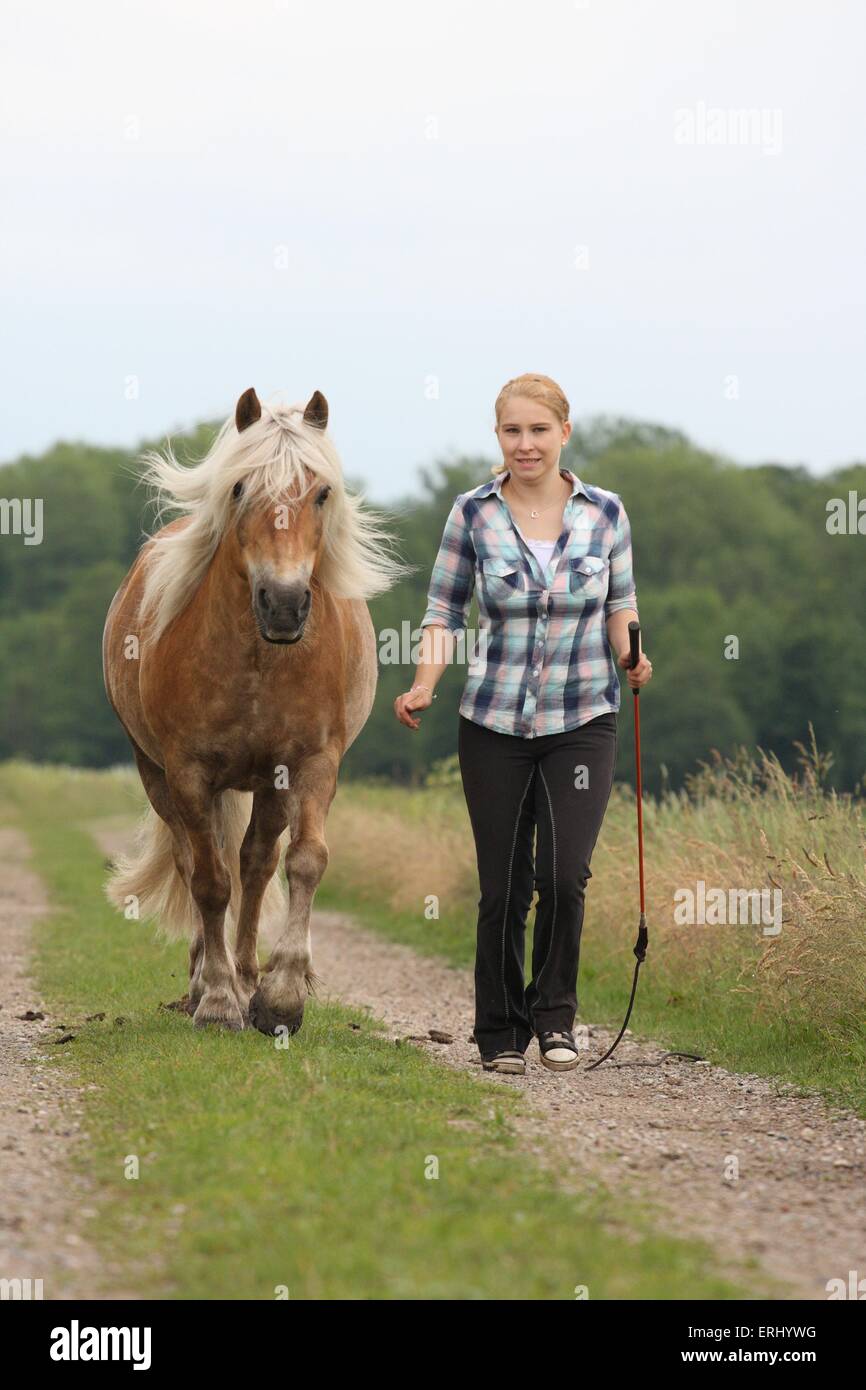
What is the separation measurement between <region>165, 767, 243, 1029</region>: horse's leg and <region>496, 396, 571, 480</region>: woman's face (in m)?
1.95

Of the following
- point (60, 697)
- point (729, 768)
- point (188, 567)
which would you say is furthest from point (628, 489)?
point (188, 567)

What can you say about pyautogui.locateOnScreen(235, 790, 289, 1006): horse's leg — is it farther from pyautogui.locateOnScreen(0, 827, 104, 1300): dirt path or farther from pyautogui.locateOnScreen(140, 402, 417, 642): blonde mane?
pyautogui.locateOnScreen(140, 402, 417, 642): blonde mane

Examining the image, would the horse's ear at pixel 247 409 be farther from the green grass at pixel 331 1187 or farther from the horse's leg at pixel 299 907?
the green grass at pixel 331 1187

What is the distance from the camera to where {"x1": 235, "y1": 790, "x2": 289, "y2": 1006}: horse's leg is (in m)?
8.22

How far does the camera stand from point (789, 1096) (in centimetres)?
662

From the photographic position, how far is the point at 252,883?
8.34 meters

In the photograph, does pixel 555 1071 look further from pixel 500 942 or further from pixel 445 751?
pixel 445 751

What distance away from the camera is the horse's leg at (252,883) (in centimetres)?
822

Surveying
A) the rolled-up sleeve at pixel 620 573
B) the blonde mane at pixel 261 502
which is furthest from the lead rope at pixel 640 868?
the blonde mane at pixel 261 502

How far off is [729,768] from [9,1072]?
6.28 metres

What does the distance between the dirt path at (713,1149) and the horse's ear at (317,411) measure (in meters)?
2.78

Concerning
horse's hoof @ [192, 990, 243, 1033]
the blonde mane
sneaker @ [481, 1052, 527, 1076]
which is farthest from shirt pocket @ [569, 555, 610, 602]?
horse's hoof @ [192, 990, 243, 1033]

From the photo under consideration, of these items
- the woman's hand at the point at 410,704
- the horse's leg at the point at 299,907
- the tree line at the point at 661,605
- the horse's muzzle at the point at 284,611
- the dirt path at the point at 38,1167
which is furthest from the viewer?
the tree line at the point at 661,605

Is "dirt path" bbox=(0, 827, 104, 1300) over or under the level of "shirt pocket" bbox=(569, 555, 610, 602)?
under
